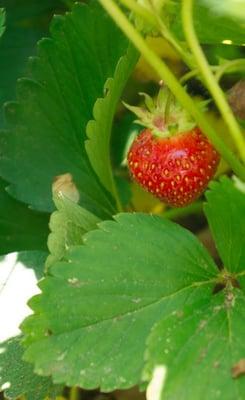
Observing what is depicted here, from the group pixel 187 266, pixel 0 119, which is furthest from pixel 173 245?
pixel 0 119

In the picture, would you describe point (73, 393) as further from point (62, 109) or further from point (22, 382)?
point (62, 109)

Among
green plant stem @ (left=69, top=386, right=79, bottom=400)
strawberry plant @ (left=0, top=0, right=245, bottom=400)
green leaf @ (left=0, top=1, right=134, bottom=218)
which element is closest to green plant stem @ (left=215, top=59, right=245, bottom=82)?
strawberry plant @ (left=0, top=0, right=245, bottom=400)

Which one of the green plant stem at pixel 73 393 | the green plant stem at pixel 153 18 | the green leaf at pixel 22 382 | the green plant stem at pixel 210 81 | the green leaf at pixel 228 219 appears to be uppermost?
the green plant stem at pixel 153 18

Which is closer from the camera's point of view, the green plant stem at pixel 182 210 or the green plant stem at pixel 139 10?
the green plant stem at pixel 139 10

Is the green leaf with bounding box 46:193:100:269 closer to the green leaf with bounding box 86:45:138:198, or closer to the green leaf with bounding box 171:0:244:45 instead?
the green leaf with bounding box 86:45:138:198

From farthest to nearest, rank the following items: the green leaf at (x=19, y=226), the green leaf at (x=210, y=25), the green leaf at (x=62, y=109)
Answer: the green leaf at (x=19, y=226), the green leaf at (x=62, y=109), the green leaf at (x=210, y=25)

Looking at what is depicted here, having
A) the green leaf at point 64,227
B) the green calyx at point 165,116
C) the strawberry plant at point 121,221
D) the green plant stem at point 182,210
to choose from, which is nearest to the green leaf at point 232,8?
the strawberry plant at point 121,221

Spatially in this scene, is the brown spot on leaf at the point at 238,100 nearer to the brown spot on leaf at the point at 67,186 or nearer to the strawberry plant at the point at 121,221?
the strawberry plant at the point at 121,221

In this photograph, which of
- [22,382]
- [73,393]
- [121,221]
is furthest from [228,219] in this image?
[73,393]
